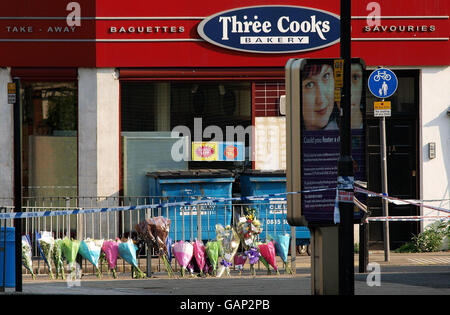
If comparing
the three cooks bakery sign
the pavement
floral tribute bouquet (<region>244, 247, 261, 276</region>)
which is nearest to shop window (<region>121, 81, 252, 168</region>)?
the three cooks bakery sign

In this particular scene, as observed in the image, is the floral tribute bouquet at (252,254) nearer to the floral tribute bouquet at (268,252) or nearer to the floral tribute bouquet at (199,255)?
the floral tribute bouquet at (268,252)

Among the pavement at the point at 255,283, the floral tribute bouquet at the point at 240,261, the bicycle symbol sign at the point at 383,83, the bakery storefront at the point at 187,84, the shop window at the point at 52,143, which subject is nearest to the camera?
the pavement at the point at 255,283

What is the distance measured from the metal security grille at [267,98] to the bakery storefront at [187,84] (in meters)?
0.02

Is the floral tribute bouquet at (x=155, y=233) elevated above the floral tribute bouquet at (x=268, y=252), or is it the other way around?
the floral tribute bouquet at (x=155, y=233)

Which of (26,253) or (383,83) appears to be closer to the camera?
(26,253)

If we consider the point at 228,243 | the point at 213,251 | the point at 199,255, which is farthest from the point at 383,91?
the point at 199,255

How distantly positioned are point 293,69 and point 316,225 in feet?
6.36

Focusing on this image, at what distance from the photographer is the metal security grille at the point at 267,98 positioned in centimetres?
1886

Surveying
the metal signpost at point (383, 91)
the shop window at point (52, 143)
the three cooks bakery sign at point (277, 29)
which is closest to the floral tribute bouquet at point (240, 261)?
the metal signpost at point (383, 91)

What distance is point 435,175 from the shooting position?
18.9m

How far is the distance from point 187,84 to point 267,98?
170 cm

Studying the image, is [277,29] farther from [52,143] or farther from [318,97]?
[318,97]

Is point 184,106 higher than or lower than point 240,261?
higher

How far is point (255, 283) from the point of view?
13.6 metres
